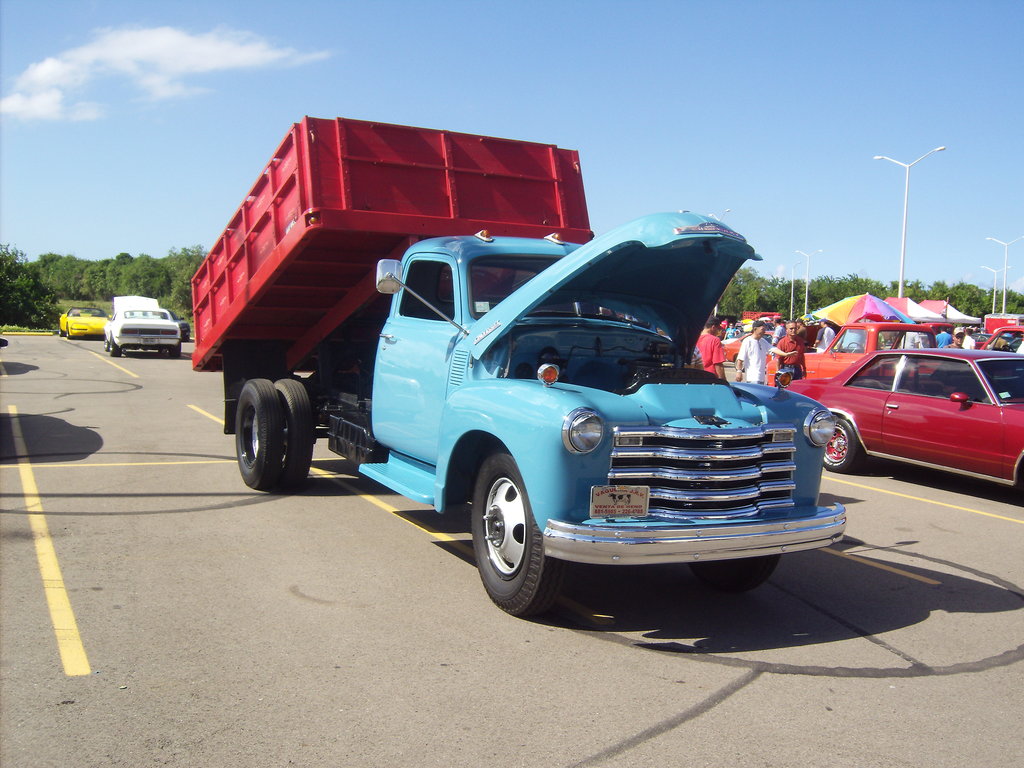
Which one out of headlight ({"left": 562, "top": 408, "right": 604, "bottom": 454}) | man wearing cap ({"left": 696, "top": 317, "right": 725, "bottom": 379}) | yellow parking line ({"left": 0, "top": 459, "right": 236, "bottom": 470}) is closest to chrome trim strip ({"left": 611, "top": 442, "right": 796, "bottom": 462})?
headlight ({"left": 562, "top": 408, "right": 604, "bottom": 454})

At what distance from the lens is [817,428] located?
5.09 meters

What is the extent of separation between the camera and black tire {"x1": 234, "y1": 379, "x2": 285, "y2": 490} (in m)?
7.92

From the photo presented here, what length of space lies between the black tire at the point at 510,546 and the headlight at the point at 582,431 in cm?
44

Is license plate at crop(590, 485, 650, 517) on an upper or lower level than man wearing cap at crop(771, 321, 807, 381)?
lower

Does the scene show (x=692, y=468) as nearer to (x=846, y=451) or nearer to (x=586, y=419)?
(x=586, y=419)

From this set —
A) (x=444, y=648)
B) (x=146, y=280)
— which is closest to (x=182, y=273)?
(x=146, y=280)

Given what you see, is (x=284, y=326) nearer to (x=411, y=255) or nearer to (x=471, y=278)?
(x=411, y=255)

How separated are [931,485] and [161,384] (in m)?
14.9

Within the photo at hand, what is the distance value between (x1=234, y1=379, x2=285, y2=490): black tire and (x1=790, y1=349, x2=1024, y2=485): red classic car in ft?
17.1

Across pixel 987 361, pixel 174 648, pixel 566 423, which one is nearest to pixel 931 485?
pixel 987 361

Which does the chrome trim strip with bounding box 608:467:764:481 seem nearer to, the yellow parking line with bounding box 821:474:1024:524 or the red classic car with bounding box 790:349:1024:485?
the yellow parking line with bounding box 821:474:1024:524

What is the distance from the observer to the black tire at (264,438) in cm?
792

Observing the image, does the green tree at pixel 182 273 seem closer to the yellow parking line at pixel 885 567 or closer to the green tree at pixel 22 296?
the green tree at pixel 22 296

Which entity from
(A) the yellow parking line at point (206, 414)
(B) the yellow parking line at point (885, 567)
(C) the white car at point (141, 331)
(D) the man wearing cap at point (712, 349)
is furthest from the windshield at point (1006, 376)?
(C) the white car at point (141, 331)
